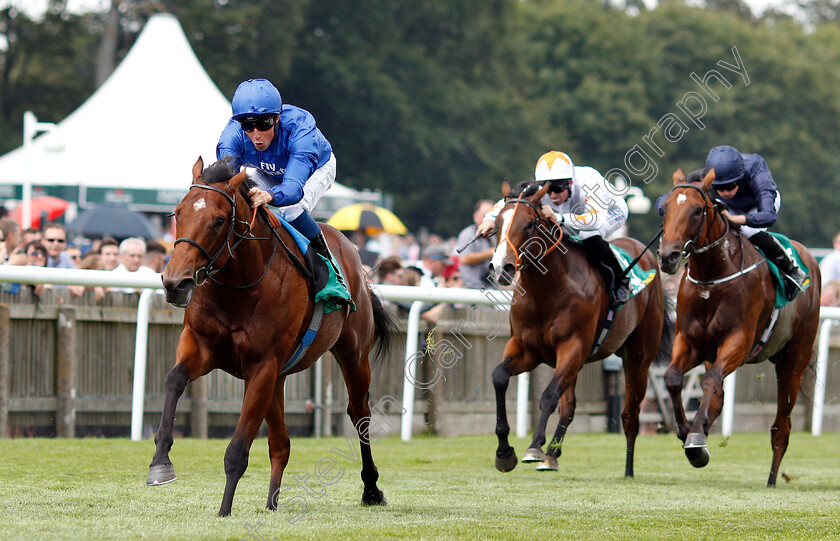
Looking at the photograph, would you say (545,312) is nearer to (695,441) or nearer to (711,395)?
(711,395)

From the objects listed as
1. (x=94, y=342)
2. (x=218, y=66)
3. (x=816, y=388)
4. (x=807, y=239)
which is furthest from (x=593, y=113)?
(x=94, y=342)

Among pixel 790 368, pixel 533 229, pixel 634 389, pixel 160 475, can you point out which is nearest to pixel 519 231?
pixel 533 229

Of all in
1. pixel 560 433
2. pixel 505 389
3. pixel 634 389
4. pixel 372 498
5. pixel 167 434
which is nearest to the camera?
pixel 167 434

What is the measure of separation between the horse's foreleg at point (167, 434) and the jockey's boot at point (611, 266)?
361 cm

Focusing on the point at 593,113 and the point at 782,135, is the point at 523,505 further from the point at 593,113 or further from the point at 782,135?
the point at 782,135

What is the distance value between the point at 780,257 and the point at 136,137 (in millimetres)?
12325

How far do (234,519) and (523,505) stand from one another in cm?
176

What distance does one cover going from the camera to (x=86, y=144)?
18.5 m

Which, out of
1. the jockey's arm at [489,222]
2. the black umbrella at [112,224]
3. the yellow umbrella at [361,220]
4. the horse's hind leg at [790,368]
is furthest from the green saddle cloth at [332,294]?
the yellow umbrella at [361,220]

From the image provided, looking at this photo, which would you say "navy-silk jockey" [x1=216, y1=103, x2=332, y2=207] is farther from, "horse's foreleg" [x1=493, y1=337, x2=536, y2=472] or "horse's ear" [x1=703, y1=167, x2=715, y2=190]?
"horse's ear" [x1=703, y1=167, x2=715, y2=190]

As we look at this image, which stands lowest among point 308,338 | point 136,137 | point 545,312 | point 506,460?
point 506,460

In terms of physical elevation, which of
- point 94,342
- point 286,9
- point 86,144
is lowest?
point 94,342

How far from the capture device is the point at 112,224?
1501cm

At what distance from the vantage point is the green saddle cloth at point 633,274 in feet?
27.4
